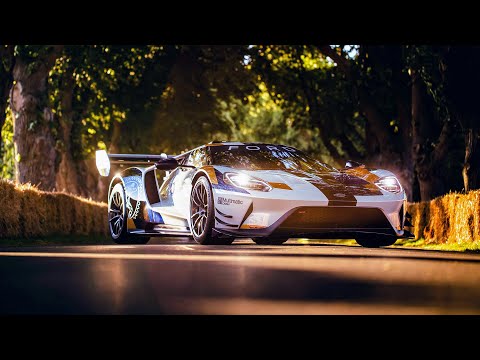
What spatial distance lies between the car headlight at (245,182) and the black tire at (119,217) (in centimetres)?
341

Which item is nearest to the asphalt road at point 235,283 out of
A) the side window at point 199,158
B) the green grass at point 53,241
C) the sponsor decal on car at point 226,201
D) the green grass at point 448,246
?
the sponsor decal on car at point 226,201

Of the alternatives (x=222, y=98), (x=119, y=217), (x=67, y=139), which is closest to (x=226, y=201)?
(x=119, y=217)

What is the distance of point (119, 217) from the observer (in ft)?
47.0

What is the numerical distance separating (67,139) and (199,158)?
70.1 feet

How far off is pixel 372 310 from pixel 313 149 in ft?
160

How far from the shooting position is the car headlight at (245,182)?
35.1ft

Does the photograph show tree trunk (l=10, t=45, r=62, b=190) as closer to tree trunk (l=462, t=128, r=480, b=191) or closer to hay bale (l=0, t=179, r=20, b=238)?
hay bale (l=0, t=179, r=20, b=238)

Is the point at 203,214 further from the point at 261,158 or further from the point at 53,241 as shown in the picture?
the point at 53,241

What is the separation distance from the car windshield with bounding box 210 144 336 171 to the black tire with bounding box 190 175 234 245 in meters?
0.48

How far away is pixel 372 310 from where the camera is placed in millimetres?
6125
